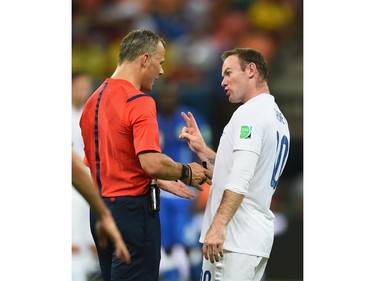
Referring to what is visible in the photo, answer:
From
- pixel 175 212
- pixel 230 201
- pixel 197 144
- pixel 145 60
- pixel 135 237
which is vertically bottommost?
pixel 175 212

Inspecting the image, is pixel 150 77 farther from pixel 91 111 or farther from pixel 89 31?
pixel 89 31

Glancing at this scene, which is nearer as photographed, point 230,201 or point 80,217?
point 230,201

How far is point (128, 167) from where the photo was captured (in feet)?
9.71

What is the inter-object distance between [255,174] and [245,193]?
18 centimetres

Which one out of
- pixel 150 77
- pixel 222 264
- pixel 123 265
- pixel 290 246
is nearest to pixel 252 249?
pixel 222 264

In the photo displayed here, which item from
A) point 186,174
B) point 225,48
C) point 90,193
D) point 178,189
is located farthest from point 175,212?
point 90,193

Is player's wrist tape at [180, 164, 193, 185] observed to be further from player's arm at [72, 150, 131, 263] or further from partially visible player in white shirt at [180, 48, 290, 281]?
player's arm at [72, 150, 131, 263]

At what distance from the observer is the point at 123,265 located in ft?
9.64

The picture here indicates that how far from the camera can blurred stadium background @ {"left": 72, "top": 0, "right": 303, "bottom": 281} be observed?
5211mm

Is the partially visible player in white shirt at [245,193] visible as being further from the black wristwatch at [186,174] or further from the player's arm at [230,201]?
the black wristwatch at [186,174]

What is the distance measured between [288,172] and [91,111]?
284 centimetres

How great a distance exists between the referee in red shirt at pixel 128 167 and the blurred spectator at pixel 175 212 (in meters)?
2.22

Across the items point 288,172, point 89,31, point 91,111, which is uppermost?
point 89,31

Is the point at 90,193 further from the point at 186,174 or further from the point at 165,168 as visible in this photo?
the point at 186,174
